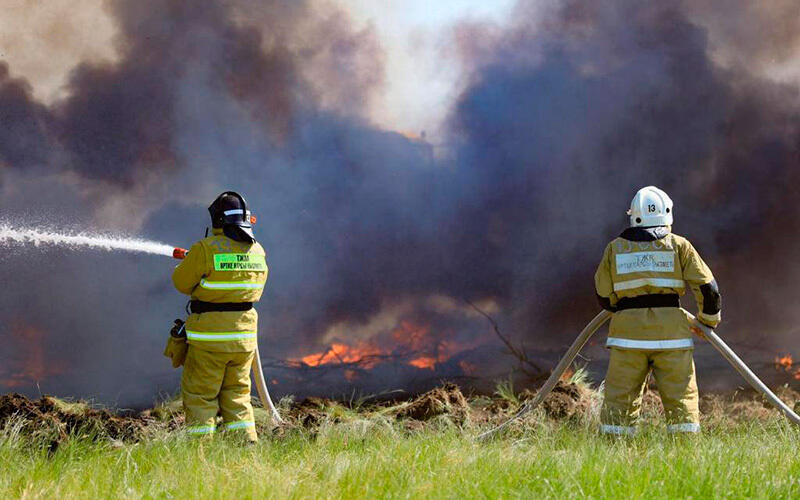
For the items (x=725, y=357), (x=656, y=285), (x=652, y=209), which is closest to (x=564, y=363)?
(x=656, y=285)

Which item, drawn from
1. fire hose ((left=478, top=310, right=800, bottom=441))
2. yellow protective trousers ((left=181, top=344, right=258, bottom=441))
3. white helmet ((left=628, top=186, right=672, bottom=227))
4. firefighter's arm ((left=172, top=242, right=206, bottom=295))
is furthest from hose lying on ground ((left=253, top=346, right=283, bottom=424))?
white helmet ((left=628, top=186, right=672, bottom=227))

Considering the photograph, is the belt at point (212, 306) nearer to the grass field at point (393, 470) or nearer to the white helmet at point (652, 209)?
the grass field at point (393, 470)

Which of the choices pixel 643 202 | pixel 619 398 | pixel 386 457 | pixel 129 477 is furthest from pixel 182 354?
pixel 643 202

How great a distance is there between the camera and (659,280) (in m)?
6.43

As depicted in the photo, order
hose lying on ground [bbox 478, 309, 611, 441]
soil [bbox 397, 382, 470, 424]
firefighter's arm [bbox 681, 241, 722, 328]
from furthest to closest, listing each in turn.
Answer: soil [bbox 397, 382, 470, 424] < hose lying on ground [bbox 478, 309, 611, 441] < firefighter's arm [bbox 681, 241, 722, 328]

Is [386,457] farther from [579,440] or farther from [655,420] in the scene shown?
[655,420]

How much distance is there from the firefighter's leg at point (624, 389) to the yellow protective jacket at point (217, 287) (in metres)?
3.02

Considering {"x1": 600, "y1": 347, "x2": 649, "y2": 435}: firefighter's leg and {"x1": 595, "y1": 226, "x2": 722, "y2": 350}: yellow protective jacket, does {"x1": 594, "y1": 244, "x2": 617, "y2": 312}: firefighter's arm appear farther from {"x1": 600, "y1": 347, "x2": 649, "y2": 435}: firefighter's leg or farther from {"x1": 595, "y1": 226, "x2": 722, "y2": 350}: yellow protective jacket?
{"x1": 600, "y1": 347, "x2": 649, "y2": 435}: firefighter's leg

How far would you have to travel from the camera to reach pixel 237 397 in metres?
6.54

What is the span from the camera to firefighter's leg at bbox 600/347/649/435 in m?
6.42

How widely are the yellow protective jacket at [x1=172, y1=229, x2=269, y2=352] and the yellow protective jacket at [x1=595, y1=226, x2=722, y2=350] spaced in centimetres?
308

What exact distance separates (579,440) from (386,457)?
1.85 metres

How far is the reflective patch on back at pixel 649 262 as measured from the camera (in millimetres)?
6441

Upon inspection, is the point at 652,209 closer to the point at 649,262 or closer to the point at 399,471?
the point at 649,262
